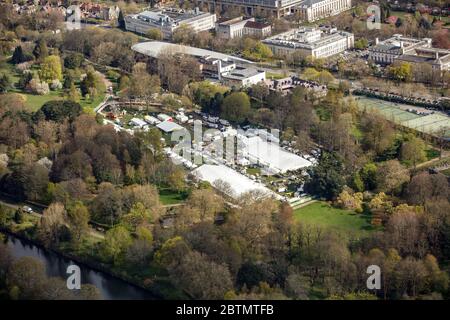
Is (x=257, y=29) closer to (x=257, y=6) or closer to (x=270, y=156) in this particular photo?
(x=257, y=6)

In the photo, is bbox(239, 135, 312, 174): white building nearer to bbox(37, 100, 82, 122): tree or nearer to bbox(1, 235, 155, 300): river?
bbox(37, 100, 82, 122): tree

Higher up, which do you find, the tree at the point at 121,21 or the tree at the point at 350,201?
the tree at the point at 350,201

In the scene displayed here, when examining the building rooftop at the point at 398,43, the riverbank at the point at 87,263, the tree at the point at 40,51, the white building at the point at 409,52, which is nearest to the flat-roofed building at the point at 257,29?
the white building at the point at 409,52

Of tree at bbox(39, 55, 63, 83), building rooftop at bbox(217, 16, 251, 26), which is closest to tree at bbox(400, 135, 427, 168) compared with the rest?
tree at bbox(39, 55, 63, 83)

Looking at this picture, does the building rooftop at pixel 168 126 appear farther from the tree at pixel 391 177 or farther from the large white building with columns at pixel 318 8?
the large white building with columns at pixel 318 8

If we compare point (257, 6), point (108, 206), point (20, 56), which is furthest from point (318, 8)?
point (108, 206)

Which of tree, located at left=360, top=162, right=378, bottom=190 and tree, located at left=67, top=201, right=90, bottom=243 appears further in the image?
tree, located at left=360, top=162, right=378, bottom=190
